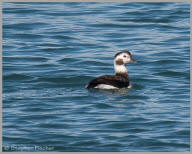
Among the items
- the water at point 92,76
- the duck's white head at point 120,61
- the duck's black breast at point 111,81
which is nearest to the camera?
the water at point 92,76

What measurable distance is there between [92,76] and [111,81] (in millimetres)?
2317

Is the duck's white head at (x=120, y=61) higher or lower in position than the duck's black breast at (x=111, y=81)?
higher

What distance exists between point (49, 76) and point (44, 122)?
4894 millimetres

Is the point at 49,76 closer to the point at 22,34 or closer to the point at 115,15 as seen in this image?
the point at 22,34

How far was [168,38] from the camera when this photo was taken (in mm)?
26734

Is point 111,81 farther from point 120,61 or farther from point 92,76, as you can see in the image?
point 92,76

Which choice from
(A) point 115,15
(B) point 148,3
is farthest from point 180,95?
(B) point 148,3

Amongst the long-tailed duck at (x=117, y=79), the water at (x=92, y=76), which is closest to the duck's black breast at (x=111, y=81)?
the long-tailed duck at (x=117, y=79)

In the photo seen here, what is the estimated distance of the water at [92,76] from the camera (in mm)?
15180

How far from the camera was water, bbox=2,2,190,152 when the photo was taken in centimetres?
1518

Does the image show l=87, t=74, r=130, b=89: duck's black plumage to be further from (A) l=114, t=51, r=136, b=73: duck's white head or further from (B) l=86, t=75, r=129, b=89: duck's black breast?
(A) l=114, t=51, r=136, b=73: duck's white head

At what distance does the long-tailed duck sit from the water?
17cm

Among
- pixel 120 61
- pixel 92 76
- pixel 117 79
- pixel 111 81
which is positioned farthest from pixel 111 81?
pixel 92 76

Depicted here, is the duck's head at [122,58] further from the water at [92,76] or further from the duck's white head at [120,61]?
the water at [92,76]
